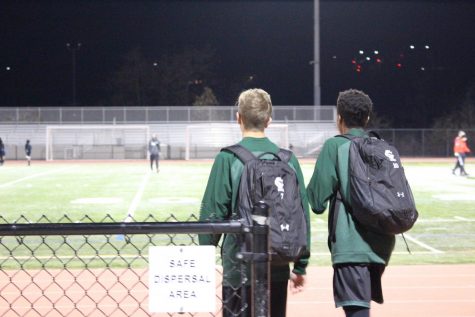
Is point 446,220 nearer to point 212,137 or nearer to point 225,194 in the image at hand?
point 225,194

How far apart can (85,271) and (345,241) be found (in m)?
5.70

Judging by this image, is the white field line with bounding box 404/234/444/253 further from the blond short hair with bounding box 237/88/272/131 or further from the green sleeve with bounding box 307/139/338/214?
the blond short hair with bounding box 237/88/272/131

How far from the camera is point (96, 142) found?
55438 mm

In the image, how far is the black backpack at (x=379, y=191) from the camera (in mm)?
3889

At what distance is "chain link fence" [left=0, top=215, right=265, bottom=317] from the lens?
303 centimetres

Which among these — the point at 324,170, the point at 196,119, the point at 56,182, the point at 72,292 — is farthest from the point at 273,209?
the point at 196,119

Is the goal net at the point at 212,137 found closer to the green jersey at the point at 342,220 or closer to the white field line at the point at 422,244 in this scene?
the white field line at the point at 422,244

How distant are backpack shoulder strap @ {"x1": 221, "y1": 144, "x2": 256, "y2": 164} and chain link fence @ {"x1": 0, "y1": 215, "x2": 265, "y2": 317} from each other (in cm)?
51

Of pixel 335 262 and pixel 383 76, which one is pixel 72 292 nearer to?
pixel 335 262

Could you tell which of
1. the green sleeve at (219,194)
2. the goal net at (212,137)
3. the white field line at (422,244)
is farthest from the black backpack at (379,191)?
the goal net at (212,137)

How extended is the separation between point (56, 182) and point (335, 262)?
938 inches

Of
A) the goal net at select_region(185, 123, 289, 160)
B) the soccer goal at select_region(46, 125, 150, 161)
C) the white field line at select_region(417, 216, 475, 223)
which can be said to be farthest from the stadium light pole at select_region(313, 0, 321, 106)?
the white field line at select_region(417, 216, 475, 223)

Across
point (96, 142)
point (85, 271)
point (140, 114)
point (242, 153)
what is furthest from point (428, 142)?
point (242, 153)

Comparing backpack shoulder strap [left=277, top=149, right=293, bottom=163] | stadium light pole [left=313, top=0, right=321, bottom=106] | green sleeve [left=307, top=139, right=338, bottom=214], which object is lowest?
green sleeve [left=307, top=139, right=338, bottom=214]
